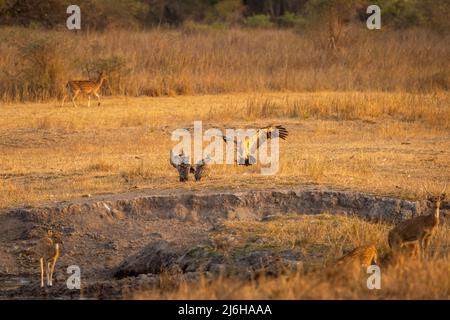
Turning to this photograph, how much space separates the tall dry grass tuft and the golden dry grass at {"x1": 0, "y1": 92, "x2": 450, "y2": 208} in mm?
1003

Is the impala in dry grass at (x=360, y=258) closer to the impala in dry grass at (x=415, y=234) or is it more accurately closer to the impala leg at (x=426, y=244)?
the impala in dry grass at (x=415, y=234)

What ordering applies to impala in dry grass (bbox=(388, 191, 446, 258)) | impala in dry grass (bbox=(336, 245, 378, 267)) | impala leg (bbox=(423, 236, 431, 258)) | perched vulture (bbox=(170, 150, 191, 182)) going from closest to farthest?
impala in dry grass (bbox=(336, 245, 378, 267)) → impala in dry grass (bbox=(388, 191, 446, 258)) → impala leg (bbox=(423, 236, 431, 258)) → perched vulture (bbox=(170, 150, 191, 182))

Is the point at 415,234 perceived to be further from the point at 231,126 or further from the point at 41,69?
the point at 41,69

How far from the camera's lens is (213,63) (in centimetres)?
2281

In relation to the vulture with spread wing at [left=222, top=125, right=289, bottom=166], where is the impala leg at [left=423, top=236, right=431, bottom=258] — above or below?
below

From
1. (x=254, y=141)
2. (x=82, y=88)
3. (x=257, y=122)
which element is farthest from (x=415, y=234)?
(x=82, y=88)

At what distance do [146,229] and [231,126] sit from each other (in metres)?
6.81

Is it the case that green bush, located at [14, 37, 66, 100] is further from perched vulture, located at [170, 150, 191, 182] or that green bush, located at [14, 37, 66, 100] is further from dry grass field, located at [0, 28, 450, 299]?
perched vulture, located at [170, 150, 191, 182]

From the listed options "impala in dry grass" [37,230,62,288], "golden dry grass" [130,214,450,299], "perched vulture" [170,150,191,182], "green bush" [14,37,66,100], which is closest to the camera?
"golden dry grass" [130,214,450,299]

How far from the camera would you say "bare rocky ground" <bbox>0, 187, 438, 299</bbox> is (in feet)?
28.9

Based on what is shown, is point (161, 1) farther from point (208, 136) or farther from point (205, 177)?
point (205, 177)

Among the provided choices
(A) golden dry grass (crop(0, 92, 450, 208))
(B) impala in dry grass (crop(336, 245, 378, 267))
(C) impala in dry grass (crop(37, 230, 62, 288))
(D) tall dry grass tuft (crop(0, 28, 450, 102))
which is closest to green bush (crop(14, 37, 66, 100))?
(D) tall dry grass tuft (crop(0, 28, 450, 102))

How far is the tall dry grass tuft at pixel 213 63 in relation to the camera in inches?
814

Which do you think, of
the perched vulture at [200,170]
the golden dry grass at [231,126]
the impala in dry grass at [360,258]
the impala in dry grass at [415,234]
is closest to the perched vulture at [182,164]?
the perched vulture at [200,170]
